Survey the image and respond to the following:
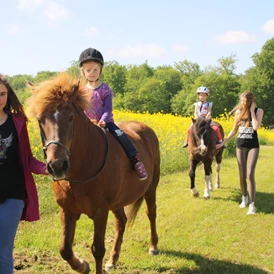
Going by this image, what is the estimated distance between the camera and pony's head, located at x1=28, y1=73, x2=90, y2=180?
250cm

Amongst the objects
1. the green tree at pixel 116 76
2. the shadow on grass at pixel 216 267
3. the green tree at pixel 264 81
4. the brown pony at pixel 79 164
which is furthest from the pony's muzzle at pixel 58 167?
the green tree at pixel 116 76

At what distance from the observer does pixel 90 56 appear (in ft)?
12.7

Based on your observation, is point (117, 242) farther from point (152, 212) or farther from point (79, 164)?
point (79, 164)

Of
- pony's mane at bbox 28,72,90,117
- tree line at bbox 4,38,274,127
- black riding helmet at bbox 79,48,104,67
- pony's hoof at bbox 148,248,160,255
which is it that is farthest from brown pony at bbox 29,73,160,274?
tree line at bbox 4,38,274,127

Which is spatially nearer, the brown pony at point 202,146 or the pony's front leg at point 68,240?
the pony's front leg at point 68,240

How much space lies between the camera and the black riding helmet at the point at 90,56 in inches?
152

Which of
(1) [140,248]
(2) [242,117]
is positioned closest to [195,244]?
(1) [140,248]

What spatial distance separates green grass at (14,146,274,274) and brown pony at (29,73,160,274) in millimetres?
612

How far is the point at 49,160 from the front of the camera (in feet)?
8.04

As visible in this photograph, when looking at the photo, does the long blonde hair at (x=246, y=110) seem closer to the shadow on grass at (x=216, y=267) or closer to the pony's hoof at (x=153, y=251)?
the shadow on grass at (x=216, y=267)

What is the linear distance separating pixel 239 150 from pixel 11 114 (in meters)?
5.05

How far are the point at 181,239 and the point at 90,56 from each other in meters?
3.25

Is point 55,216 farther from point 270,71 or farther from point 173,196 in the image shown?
point 270,71

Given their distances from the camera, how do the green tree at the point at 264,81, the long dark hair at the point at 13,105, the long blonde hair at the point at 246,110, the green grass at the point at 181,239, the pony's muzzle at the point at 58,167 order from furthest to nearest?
the green tree at the point at 264,81 → the long blonde hair at the point at 246,110 → the green grass at the point at 181,239 → the long dark hair at the point at 13,105 → the pony's muzzle at the point at 58,167
